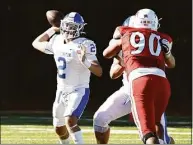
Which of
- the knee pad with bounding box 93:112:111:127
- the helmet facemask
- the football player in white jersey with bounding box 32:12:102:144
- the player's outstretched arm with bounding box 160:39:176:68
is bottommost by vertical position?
the knee pad with bounding box 93:112:111:127

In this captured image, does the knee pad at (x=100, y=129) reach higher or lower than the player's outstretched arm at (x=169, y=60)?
lower

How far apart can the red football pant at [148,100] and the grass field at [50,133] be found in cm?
387

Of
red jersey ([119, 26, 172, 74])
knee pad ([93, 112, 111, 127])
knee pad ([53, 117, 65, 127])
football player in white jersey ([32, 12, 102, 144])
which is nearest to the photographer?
red jersey ([119, 26, 172, 74])

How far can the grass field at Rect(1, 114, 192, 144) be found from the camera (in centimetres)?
1040

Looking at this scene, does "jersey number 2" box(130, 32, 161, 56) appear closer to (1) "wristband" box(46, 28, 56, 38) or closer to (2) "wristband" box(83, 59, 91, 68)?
(2) "wristband" box(83, 59, 91, 68)

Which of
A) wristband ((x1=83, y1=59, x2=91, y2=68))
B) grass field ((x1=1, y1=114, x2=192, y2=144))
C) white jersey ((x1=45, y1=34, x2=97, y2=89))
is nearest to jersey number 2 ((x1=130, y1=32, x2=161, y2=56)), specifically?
wristband ((x1=83, y1=59, x2=91, y2=68))

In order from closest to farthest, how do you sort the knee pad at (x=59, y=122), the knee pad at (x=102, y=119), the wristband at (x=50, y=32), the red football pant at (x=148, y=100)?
the red football pant at (x=148, y=100) → the knee pad at (x=102, y=119) → the knee pad at (x=59, y=122) → the wristband at (x=50, y=32)

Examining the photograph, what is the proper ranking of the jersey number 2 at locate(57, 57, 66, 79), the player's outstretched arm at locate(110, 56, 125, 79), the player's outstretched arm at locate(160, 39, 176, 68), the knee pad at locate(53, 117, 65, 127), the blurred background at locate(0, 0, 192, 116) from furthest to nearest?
the blurred background at locate(0, 0, 192, 116) → the knee pad at locate(53, 117, 65, 127) → the jersey number 2 at locate(57, 57, 66, 79) → the player's outstretched arm at locate(110, 56, 125, 79) → the player's outstretched arm at locate(160, 39, 176, 68)

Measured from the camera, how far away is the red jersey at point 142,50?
20.9ft

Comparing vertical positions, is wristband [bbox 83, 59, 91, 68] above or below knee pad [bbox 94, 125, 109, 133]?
above

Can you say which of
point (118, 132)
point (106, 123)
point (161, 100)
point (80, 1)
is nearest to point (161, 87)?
point (161, 100)

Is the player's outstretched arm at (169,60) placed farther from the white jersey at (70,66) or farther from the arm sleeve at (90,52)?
the white jersey at (70,66)

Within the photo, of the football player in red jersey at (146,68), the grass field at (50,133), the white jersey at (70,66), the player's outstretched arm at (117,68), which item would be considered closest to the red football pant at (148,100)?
the football player in red jersey at (146,68)

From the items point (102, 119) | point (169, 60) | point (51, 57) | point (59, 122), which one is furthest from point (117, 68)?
point (51, 57)
